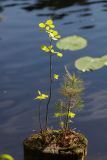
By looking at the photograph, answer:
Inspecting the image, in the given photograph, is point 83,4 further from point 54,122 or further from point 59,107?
point 59,107

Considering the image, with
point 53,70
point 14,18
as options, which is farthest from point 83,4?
point 53,70

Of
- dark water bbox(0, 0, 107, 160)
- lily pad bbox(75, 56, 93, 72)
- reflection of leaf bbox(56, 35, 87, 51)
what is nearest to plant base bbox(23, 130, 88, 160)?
dark water bbox(0, 0, 107, 160)

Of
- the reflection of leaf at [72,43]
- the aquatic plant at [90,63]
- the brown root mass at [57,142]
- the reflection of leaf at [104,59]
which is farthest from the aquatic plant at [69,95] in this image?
the reflection of leaf at [72,43]

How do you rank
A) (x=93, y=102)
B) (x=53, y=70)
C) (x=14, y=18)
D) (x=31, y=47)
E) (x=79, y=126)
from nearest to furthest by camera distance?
(x=79, y=126) < (x=93, y=102) < (x=53, y=70) < (x=31, y=47) < (x=14, y=18)

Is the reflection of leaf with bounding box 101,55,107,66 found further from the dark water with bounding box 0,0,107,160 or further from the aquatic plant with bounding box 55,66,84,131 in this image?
the aquatic plant with bounding box 55,66,84,131

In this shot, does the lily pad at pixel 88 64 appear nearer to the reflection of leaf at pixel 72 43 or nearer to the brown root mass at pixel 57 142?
the reflection of leaf at pixel 72 43

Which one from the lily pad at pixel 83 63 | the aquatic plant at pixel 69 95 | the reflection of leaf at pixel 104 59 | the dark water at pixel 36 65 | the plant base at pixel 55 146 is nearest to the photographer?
the plant base at pixel 55 146

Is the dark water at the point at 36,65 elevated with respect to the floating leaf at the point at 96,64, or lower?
lower
